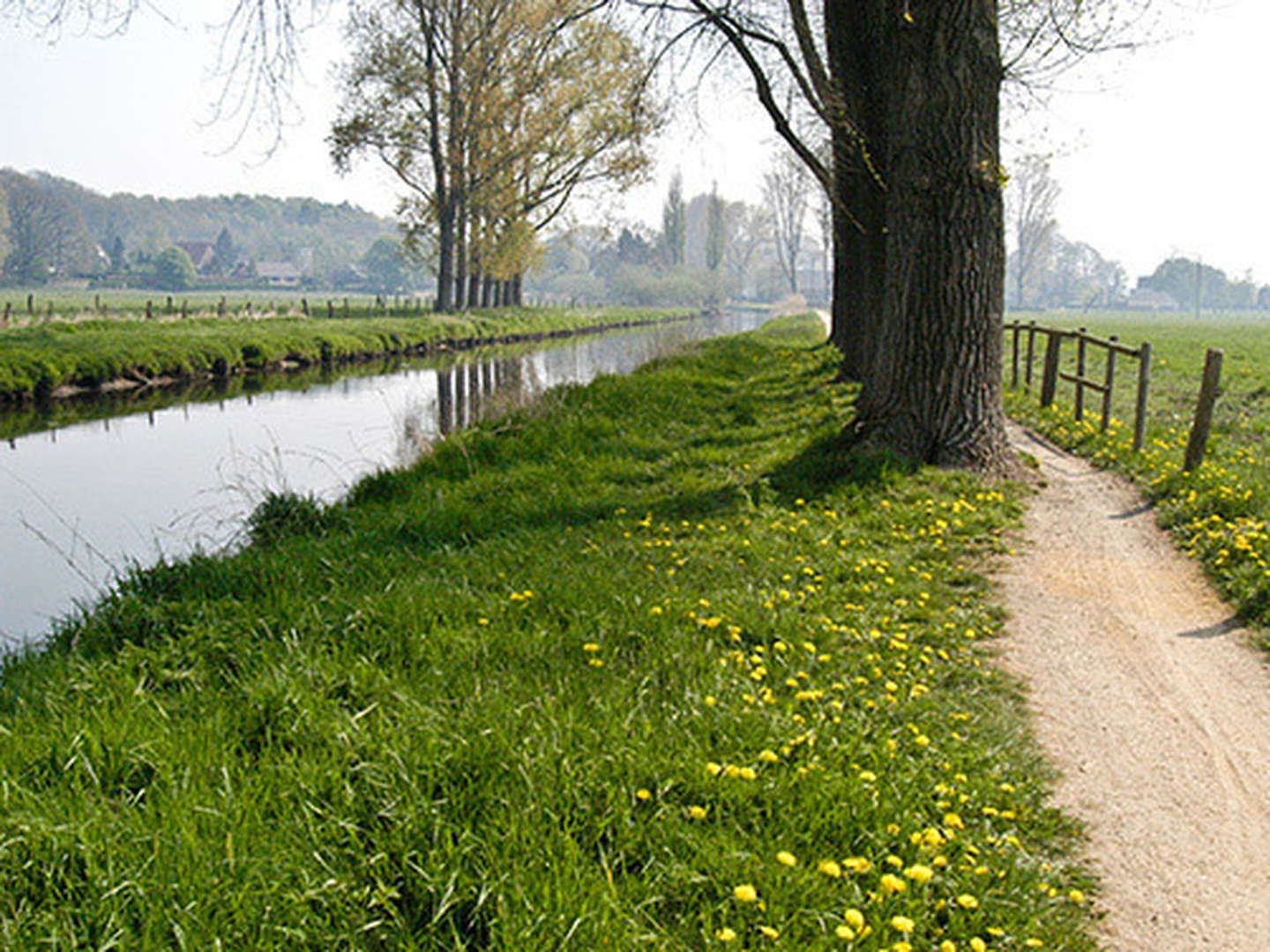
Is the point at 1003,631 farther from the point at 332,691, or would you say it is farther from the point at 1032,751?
the point at 332,691

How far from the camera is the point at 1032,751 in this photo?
13.5 ft

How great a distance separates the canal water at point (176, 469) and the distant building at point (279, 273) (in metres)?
103

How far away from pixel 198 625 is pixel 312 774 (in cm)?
A: 210

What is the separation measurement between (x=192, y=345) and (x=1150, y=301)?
152 m

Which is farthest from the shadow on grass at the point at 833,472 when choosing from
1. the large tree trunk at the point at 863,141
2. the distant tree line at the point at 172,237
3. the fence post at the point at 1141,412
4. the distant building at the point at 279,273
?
the distant building at the point at 279,273

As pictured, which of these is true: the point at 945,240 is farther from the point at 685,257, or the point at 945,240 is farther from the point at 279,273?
the point at 279,273

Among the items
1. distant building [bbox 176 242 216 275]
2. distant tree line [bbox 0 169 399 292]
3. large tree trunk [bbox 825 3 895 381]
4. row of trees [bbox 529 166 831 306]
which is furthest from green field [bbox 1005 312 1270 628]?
distant building [bbox 176 242 216 275]

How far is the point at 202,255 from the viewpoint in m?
125

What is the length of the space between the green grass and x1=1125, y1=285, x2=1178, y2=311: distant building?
159 metres

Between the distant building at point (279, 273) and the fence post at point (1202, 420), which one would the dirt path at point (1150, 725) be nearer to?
the fence post at point (1202, 420)

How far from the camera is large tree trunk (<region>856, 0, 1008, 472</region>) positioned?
336 inches

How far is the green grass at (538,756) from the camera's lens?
8.82 feet

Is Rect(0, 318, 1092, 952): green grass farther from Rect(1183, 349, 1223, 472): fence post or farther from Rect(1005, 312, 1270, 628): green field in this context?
Rect(1183, 349, 1223, 472): fence post

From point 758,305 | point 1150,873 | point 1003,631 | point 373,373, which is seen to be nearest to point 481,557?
point 1003,631
